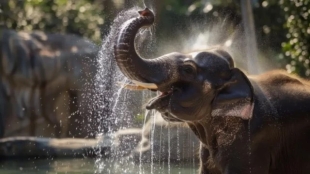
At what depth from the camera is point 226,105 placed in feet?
17.2

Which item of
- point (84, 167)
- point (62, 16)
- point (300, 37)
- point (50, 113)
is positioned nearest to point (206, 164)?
point (84, 167)

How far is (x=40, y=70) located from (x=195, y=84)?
12605 mm

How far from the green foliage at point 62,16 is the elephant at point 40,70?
1588 millimetres

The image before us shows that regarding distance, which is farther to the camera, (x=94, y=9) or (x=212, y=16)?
(x=94, y=9)

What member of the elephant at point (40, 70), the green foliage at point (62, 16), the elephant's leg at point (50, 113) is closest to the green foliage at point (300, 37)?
the elephant at point (40, 70)

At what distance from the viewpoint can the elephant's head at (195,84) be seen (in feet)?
16.6

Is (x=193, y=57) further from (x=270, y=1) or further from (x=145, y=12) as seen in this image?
(x=270, y=1)

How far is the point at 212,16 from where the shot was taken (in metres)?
16.1

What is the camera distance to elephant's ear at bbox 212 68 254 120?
5.22 meters

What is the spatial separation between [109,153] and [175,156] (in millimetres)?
1497

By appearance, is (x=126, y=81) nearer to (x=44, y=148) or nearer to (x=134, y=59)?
(x=134, y=59)

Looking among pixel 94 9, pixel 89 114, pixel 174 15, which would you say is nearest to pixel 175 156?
pixel 89 114

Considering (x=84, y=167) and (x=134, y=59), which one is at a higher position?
(x=134, y=59)

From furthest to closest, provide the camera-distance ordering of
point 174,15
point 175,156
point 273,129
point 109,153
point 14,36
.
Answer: point 174,15, point 14,36, point 109,153, point 175,156, point 273,129
